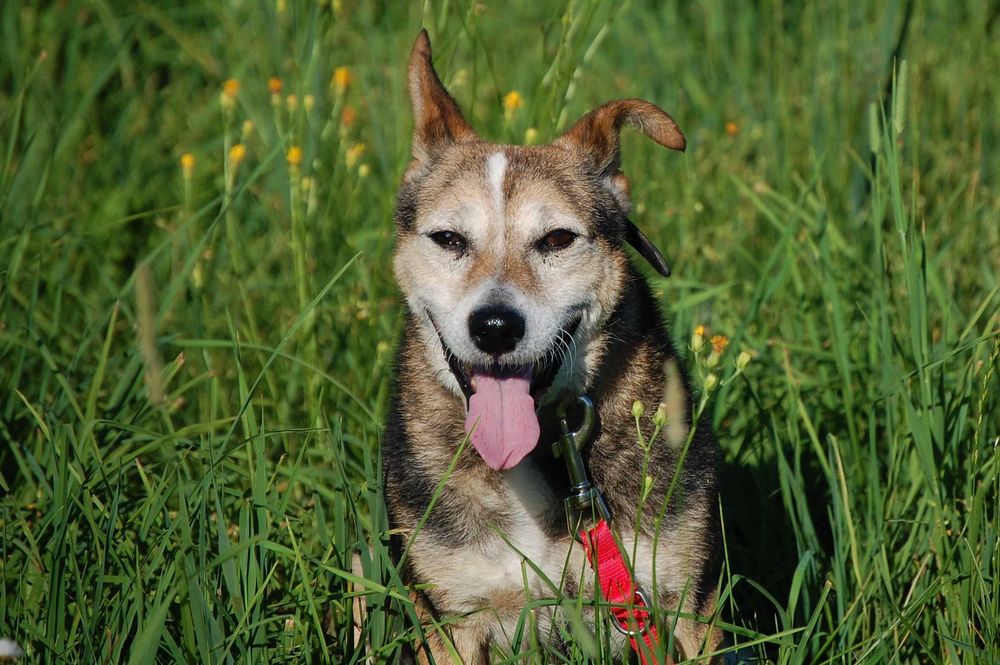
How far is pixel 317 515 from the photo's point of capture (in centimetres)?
311

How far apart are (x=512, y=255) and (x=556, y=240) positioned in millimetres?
149

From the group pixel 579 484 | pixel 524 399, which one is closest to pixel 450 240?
pixel 524 399

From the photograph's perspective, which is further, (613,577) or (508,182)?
(508,182)

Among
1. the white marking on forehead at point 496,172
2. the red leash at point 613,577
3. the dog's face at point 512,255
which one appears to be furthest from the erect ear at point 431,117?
the red leash at point 613,577

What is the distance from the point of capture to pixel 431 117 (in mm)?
3707

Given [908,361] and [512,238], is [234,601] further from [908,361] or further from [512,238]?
[908,361]

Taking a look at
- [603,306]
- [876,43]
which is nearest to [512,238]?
[603,306]

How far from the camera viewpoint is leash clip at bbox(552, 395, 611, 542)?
302 centimetres

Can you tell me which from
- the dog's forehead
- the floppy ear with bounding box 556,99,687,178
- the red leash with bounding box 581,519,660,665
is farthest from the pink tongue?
the floppy ear with bounding box 556,99,687,178

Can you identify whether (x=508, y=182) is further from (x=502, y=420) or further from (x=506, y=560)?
(x=506, y=560)

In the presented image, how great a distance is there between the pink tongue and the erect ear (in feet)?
2.95

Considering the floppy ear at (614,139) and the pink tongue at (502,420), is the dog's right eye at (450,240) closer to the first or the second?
the pink tongue at (502,420)

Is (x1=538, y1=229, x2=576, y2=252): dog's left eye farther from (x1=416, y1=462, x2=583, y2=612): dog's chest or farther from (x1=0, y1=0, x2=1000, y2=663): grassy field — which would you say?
(x1=416, y1=462, x2=583, y2=612): dog's chest

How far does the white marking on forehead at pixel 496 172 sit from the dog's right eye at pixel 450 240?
0.49 ft
